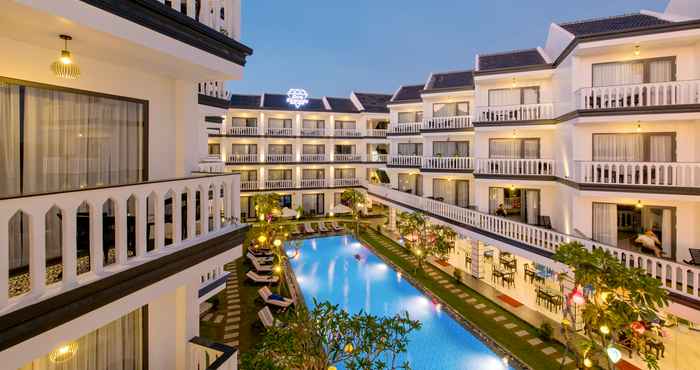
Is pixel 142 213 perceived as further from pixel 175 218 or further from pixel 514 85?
pixel 514 85

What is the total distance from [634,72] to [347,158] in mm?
26016

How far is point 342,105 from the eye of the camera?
39125 mm

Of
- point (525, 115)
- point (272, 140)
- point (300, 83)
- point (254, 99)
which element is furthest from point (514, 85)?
point (300, 83)

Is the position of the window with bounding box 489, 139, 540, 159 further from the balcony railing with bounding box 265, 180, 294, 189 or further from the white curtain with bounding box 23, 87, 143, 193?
the balcony railing with bounding box 265, 180, 294, 189

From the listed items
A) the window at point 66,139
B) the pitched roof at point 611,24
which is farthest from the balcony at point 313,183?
the window at point 66,139

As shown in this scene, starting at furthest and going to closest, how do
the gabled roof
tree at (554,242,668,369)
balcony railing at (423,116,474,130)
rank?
the gabled roof, balcony railing at (423,116,474,130), tree at (554,242,668,369)

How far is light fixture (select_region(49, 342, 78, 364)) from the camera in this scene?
14.5ft

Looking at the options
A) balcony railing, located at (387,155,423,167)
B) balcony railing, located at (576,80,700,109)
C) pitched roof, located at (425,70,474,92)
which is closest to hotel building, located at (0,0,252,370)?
balcony railing, located at (576,80,700,109)

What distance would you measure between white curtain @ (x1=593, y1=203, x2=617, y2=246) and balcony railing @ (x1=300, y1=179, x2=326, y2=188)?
25.0m

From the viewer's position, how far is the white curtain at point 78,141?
178 inches

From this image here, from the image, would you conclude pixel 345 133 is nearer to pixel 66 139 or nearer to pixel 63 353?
pixel 66 139

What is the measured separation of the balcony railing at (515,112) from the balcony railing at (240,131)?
21813 mm

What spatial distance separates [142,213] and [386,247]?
828 inches

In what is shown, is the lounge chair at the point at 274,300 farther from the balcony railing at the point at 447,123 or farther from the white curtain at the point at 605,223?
the balcony railing at the point at 447,123
